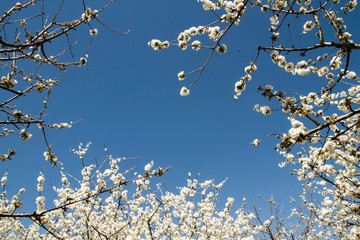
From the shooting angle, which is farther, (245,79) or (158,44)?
(158,44)

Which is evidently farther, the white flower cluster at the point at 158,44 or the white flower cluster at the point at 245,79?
Answer: the white flower cluster at the point at 158,44

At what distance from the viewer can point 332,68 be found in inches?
148

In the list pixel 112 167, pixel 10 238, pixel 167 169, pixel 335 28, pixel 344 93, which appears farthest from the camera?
pixel 10 238

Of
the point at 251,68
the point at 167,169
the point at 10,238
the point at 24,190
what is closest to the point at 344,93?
the point at 251,68

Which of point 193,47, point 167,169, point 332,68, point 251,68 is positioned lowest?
point 167,169

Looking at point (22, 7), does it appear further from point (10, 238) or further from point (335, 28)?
point (10, 238)

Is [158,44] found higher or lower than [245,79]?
higher

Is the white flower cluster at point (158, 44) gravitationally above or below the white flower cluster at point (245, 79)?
above

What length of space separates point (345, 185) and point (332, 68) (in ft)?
8.80

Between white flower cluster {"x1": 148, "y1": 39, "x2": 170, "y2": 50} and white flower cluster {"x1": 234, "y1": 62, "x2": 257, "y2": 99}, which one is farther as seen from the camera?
white flower cluster {"x1": 148, "y1": 39, "x2": 170, "y2": 50}

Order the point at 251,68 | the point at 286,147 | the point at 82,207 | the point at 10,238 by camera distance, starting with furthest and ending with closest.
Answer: the point at 10,238, the point at 82,207, the point at 251,68, the point at 286,147

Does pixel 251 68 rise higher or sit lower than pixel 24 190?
lower

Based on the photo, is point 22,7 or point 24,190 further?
point 24,190

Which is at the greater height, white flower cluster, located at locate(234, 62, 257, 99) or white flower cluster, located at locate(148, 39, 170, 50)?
white flower cluster, located at locate(148, 39, 170, 50)
